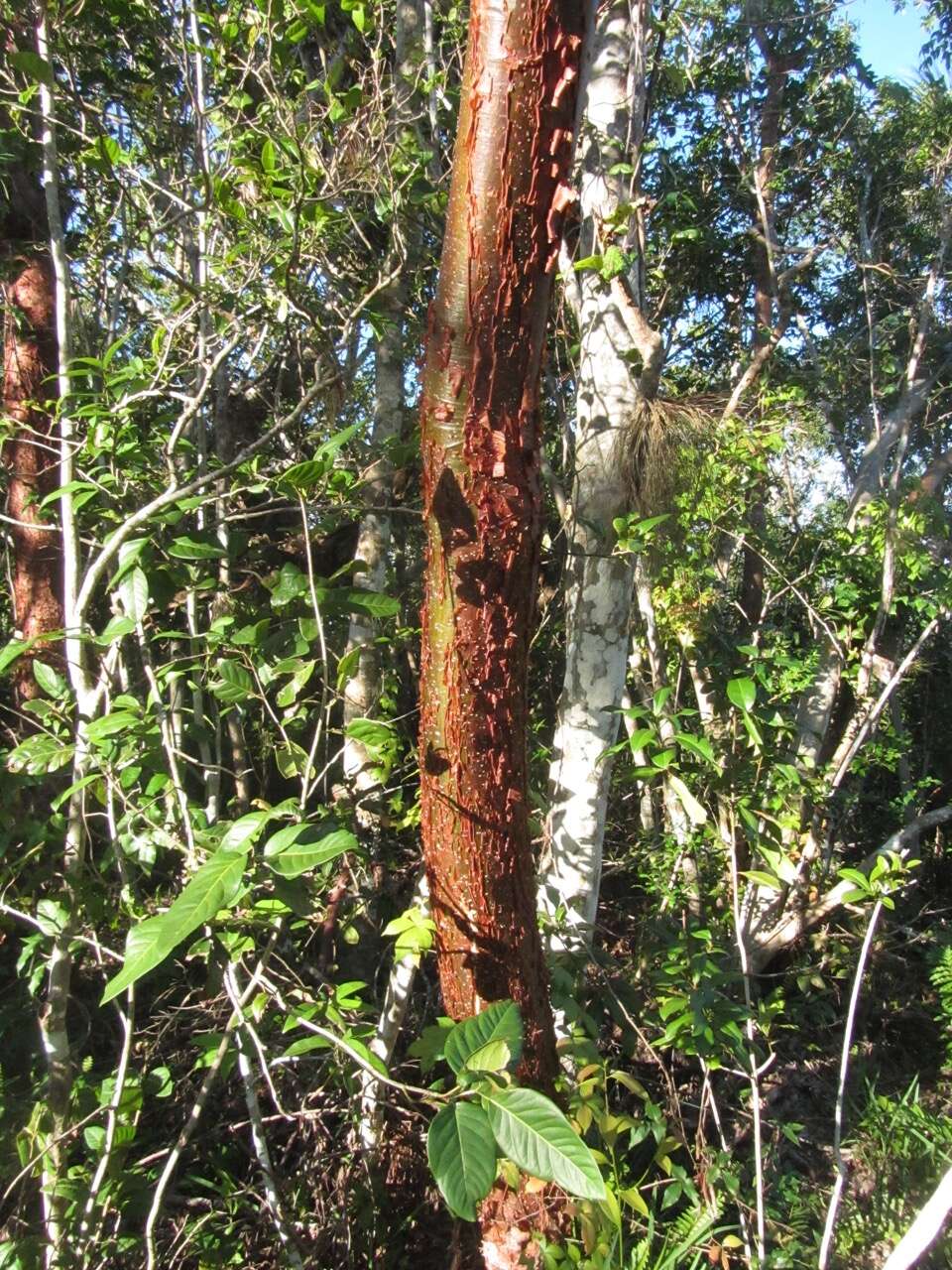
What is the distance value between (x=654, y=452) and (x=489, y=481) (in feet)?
3.97

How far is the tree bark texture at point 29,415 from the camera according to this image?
280cm

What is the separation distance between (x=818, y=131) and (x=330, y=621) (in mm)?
5980

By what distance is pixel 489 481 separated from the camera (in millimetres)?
1353

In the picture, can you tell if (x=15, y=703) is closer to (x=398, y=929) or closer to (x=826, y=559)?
(x=398, y=929)

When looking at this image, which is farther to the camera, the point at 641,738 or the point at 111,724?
the point at 641,738

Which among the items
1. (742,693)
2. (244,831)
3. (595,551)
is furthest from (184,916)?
(595,551)

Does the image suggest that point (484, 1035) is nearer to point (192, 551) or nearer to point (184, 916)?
point (184, 916)

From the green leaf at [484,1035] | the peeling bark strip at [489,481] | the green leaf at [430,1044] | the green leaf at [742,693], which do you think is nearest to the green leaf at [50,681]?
the peeling bark strip at [489,481]

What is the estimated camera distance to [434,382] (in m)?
1.34

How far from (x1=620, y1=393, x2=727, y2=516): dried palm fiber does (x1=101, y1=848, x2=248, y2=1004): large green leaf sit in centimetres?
170

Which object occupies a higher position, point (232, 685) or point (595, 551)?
point (595, 551)

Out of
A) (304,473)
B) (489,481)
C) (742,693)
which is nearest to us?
(489,481)

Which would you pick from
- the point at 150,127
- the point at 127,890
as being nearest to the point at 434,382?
the point at 127,890

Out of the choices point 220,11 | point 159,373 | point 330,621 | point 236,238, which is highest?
point 220,11
